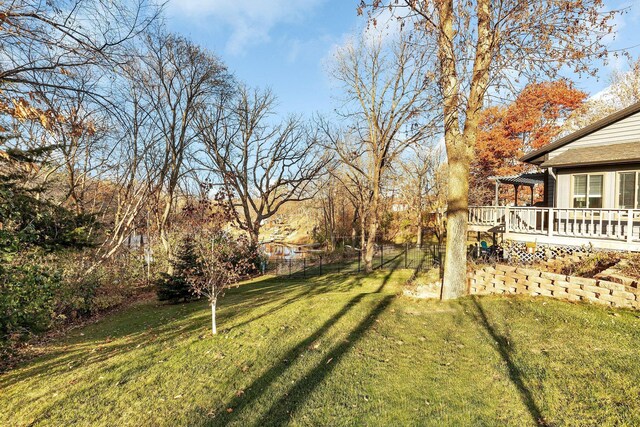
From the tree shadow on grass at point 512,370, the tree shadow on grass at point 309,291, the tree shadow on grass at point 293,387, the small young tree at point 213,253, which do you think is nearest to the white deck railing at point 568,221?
the tree shadow on grass at point 512,370

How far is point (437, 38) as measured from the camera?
24.9 ft

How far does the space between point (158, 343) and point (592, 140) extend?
53.5 ft

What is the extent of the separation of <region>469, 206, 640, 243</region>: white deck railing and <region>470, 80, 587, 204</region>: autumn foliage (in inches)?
487

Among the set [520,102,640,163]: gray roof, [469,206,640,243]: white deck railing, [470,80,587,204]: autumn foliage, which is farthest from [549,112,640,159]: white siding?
[470,80,587,204]: autumn foliage

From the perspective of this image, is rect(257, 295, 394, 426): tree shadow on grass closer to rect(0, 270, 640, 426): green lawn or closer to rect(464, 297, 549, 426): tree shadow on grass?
rect(0, 270, 640, 426): green lawn

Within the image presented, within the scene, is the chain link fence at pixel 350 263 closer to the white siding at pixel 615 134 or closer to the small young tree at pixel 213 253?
the white siding at pixel 615 134

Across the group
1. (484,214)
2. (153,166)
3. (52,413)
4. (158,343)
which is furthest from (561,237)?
(153,166)

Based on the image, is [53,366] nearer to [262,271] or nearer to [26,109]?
[26,109]

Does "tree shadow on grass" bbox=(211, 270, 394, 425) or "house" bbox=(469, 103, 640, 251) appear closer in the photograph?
"tree shadow on grass" bbox=(211, 270, 394, 425)

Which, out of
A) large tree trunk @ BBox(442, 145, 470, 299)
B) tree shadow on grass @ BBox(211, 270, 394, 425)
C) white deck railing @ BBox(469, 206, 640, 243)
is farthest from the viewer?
white deck railing @ BBox(469, 206, 640, 243)

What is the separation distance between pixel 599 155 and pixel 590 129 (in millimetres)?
1783

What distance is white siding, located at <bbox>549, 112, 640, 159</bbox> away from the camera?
11.1 m

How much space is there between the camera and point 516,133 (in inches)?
1013

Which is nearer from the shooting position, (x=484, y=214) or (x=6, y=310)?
(x=6, y=310)
